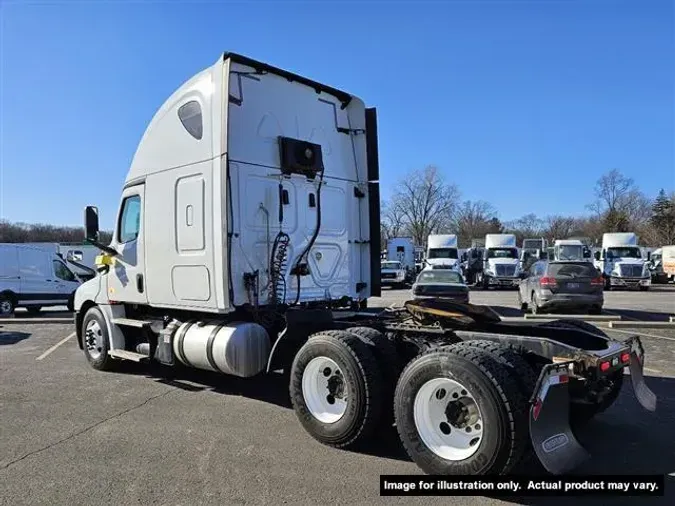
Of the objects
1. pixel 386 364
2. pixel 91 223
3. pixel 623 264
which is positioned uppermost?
pixel 91 223

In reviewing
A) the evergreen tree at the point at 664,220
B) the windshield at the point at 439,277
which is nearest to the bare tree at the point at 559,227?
the evergreen tree at the point at 664,220

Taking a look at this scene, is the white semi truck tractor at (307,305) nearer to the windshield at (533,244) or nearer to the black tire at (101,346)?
the black tire at (101,346)

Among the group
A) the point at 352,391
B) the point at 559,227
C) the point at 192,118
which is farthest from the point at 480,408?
the point at 559,227

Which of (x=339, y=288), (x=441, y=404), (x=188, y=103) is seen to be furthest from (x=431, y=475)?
(x=188, y=103)

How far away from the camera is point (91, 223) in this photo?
784 cm

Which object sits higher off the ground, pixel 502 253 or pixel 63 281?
pixel 502 253

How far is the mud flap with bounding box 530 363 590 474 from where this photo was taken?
12.2ft

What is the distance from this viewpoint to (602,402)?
205 inches

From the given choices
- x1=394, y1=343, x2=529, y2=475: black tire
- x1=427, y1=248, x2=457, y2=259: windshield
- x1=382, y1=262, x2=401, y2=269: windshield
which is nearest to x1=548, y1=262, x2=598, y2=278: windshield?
x1=394, y1=343, x2=529, y2=475: black tire

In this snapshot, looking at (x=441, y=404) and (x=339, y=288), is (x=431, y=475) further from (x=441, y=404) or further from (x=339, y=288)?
(x=339, y=288)

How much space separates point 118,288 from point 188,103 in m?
3.06

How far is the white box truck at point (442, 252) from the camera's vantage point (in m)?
31.1

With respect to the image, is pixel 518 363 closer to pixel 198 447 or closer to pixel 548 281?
pixel 198 447

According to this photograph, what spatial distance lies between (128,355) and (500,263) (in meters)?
25.1
